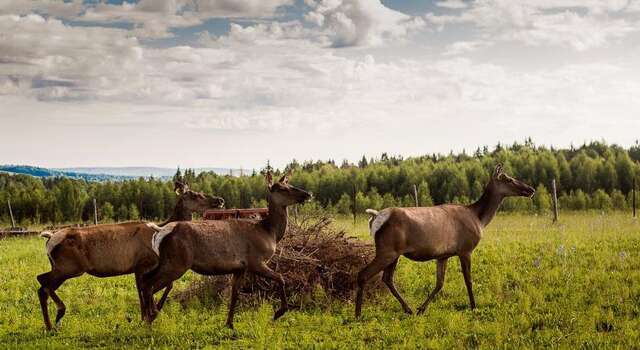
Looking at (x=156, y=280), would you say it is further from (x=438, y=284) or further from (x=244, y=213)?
(x=244, y=213)

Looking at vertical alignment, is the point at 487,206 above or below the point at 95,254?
above

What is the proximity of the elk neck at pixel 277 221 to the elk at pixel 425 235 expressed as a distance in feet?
4.75

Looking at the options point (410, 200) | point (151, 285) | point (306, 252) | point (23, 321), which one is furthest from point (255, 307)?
point (410, 200)

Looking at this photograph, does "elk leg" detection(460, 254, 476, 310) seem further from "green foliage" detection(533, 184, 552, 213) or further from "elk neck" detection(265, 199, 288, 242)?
"green foliage" detection(533, 184, 552, 213)

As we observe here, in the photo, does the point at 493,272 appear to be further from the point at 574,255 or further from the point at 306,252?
the point at 306,252

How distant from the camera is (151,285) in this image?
9734mm

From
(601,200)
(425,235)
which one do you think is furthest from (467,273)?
(601,200)

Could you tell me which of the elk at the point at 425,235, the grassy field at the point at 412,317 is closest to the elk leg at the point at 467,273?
the elk at the point at 425,235

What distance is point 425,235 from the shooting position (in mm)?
10812

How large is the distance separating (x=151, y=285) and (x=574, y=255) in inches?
453

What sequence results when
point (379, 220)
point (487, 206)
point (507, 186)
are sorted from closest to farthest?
point (379, 220) → point (487, 206) → point (507, 186)

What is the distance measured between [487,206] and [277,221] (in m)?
4.24

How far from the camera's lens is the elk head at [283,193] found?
1059cm

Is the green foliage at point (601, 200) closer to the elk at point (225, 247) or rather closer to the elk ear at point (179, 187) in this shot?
the elk ear at point (179, 187)
